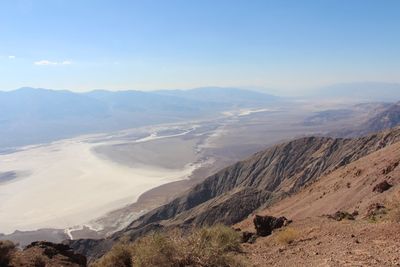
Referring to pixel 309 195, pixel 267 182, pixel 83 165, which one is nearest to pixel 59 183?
pixel 83 165

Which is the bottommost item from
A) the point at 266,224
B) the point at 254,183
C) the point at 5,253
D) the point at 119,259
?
the point at 254,183

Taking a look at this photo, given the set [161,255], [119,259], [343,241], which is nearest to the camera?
[161,255]

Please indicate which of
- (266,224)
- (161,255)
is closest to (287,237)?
(266,224)

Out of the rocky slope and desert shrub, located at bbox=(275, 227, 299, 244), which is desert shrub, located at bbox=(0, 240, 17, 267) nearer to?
the rocky slope

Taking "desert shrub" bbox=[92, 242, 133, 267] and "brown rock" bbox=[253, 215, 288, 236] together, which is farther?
"brown rock" bbox=[253, 215, 288, 236]

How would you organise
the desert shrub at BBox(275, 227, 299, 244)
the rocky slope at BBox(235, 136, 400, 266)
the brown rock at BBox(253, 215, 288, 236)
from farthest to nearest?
the brown rock at BBox(253, 215, 288, 236), the desert shrub at BBox(275, 227, 299, 244), the rocky slope at BBox(235, 136, 400, 266)

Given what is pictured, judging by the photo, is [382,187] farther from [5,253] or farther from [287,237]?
[5,253]

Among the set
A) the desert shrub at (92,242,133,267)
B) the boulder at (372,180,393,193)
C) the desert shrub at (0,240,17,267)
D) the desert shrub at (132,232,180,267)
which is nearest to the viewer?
the desert shrub at (132,232,180,267)

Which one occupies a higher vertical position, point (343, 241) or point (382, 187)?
point (343, 241)

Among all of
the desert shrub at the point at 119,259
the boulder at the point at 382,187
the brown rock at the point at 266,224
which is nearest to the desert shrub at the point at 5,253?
the desert shrub at the point at 119,259

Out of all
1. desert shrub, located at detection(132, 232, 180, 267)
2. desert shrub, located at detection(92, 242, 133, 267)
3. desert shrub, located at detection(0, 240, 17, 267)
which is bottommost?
desert shrub, located at detection(92, 242, 133, 267)

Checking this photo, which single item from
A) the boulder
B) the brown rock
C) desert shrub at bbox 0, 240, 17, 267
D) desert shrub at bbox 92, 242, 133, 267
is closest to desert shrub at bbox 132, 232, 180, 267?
desert shrub at bbox 92, 242, 133, 267
